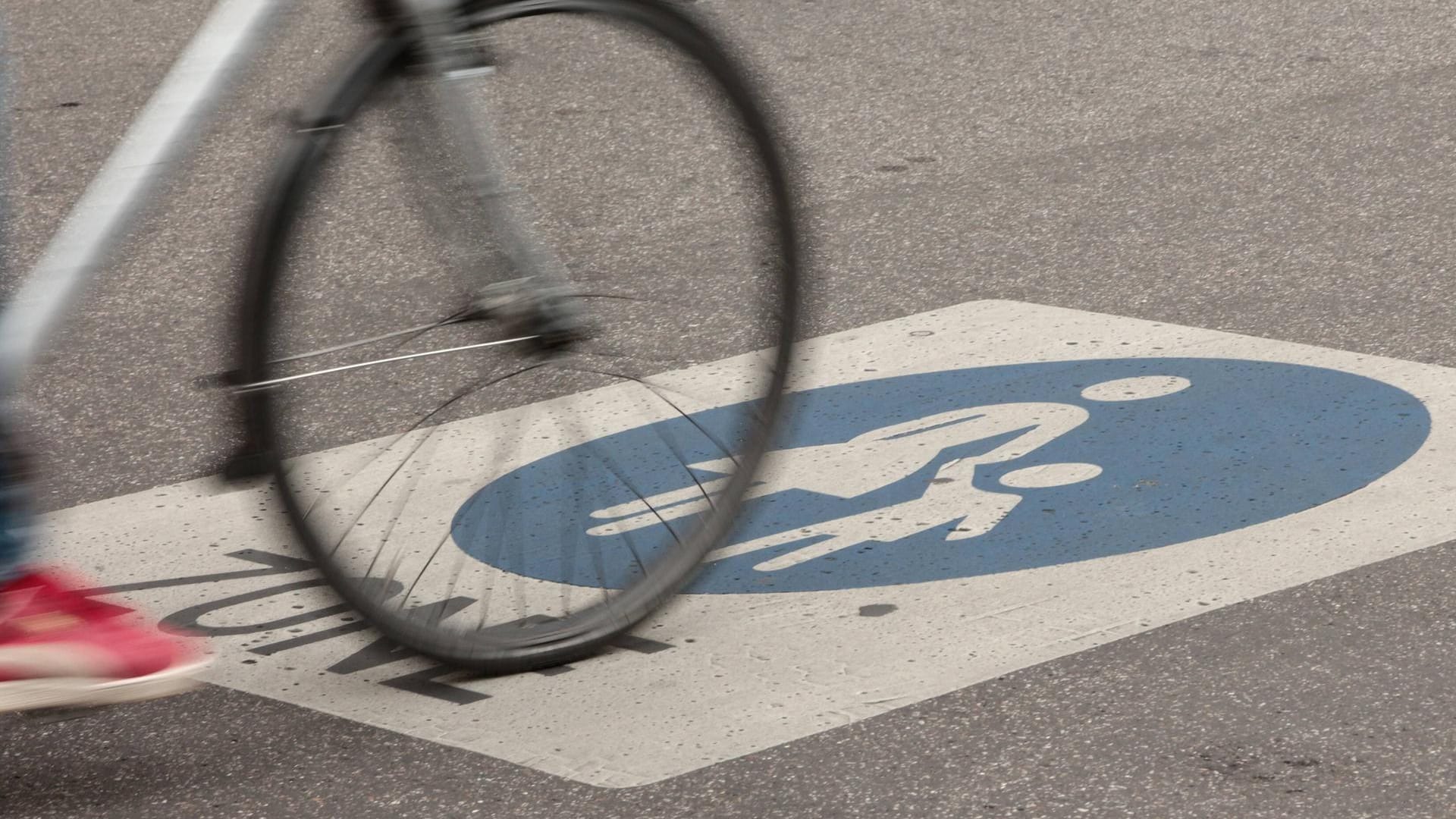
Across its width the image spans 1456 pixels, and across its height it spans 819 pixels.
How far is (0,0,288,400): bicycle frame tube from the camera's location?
9.61 feet

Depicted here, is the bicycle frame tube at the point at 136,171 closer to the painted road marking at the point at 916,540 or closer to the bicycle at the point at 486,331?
the bicycle at the point at 486,331

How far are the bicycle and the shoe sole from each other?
329mm

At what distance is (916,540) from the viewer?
12.5 ft

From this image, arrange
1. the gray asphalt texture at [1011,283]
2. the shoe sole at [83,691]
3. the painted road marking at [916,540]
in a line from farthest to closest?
1. the painted road marking at [916,540]
2. the gray asphalt texture at [1011,283]
3. the shoe sole at [83,691]

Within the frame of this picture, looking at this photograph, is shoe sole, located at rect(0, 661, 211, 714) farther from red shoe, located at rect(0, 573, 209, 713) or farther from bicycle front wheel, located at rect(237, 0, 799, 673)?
bicycle front wheel, located at rect(237, 0, 799, 673)

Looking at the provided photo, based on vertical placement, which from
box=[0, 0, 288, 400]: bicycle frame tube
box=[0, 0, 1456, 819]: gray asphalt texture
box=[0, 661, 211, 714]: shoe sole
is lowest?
box=[0, 0, 1456, 819]: gray asphalt texture

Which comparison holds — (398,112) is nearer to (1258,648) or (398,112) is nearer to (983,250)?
(1258,648)

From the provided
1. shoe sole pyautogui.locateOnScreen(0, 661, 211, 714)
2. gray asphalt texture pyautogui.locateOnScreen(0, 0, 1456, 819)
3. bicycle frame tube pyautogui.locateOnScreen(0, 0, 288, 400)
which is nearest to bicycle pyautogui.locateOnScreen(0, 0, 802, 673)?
bicycle frame tube pyautogui.locateOnScreen(0, 0, 288, 400)

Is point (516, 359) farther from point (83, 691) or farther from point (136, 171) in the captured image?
point (83, 691)

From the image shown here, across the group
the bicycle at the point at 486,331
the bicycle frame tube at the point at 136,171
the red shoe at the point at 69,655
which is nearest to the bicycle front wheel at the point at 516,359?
the bicycle at the point at 486,331

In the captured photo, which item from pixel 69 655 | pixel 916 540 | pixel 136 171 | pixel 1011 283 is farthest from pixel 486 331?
pixel 1011 283

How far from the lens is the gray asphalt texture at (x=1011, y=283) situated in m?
2.96

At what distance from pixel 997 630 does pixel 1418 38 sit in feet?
16.5

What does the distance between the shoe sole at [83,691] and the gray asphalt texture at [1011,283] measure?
0.53 feet
